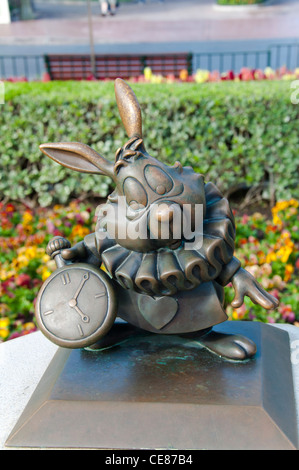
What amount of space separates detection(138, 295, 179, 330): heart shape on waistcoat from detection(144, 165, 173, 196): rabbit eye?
408 millimetres

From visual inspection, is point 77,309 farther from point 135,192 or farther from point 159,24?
point 159,24

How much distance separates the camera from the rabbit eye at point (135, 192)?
1.89m

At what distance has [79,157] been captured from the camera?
6.61 feet

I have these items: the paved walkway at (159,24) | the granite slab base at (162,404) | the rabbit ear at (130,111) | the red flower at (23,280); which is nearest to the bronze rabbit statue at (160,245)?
the rabbit ear at (130,111)

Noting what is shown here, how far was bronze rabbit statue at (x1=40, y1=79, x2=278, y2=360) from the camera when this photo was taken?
1.89 metres

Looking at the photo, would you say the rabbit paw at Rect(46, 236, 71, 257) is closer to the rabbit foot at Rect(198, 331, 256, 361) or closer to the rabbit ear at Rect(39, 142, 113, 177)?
the rabbit ear at Rect(39, 142, 113, 177)

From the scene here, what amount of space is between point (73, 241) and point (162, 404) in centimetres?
258

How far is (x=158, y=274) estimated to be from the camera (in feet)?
6.31

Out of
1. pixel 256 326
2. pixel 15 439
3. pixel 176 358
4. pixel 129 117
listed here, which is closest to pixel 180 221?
pixel 129 117

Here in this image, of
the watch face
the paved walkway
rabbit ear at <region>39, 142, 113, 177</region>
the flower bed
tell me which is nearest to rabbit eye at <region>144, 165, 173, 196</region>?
rabbit ear at <region>39, 142, 113, 177</region>

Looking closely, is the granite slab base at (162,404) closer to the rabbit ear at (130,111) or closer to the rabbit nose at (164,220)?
the rabbit nose at (164,220)

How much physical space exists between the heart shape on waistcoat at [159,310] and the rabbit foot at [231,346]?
24cm

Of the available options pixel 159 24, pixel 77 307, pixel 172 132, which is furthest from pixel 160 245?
pixel 159 24
